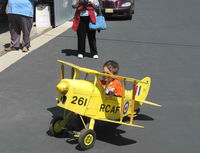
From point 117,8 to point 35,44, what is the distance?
248 inches

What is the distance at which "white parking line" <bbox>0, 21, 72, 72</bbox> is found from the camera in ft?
29.1

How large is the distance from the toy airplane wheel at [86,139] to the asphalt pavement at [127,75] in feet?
0.51

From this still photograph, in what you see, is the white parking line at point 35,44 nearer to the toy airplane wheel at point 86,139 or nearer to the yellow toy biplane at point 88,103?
the yellow toy biplane at point 88,103

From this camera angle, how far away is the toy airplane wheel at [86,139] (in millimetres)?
4684

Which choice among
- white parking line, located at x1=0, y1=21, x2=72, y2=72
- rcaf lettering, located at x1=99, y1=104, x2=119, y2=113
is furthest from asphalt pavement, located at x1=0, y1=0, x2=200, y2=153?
rcaf lettering, located at x1=99, y1=104, x2=119, y2=113

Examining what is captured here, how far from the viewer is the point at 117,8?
53.4ft

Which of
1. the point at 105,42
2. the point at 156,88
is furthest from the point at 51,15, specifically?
the point at 156,88

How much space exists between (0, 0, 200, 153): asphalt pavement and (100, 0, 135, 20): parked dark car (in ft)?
7.18

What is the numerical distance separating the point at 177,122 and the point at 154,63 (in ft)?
11.8

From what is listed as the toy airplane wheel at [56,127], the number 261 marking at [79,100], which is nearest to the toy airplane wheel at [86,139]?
the number 261 marking at [79,100]

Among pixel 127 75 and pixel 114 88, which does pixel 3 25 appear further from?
pixel 114 88

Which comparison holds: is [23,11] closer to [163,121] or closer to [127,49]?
[127,49]

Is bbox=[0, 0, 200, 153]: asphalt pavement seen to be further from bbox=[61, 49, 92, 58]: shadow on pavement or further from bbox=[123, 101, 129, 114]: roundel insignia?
bbox=[123, 101, 129, 114]: roundel insignia

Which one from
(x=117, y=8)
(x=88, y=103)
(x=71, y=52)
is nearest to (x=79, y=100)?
(x=88, y=103)
